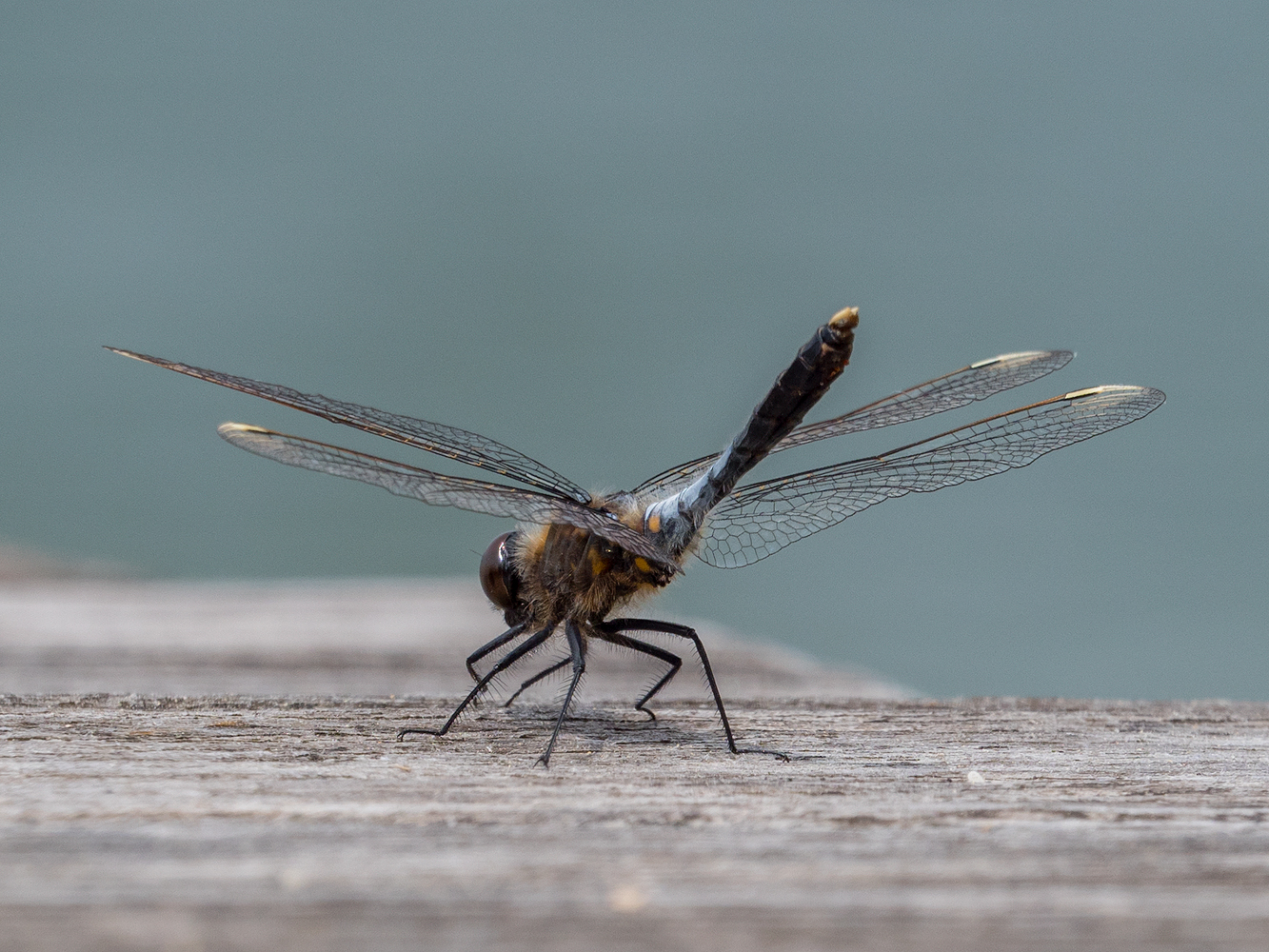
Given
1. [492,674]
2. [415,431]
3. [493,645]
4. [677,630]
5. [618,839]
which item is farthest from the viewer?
[415,431]

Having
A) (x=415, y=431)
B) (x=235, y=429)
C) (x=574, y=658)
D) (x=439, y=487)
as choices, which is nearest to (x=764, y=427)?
(x=574, y=658)

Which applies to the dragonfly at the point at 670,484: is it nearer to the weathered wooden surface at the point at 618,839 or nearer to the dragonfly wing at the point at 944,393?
the dragonfly wing at the point at 944,393

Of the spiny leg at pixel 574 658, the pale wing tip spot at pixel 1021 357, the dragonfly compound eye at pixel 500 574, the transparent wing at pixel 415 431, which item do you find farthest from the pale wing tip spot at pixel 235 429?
the pale wing tip spot at pixel 1021 357

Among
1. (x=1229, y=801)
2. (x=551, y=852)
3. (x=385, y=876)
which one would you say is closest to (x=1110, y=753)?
(x=1229, y=801)

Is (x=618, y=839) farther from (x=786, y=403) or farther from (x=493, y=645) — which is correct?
(x=786, y=403)

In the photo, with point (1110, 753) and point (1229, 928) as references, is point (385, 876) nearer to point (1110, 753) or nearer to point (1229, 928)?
point (1229, 928)
